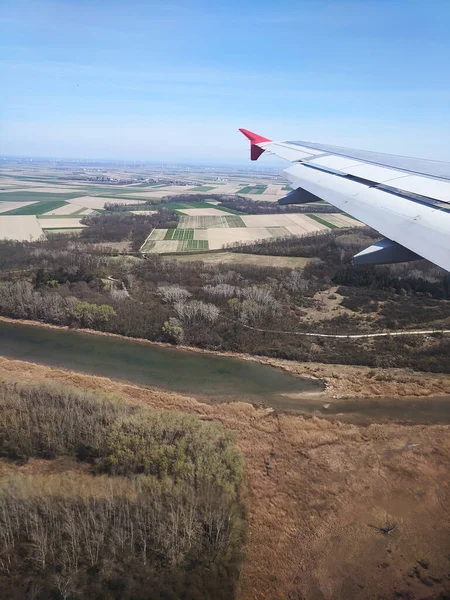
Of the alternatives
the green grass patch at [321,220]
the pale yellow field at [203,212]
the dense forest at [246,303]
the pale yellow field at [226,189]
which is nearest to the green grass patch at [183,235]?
the dense forest at [246,303]

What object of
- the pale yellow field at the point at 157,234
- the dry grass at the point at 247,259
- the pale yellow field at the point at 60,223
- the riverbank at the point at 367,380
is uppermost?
the pale yellow field at the point at 60,223

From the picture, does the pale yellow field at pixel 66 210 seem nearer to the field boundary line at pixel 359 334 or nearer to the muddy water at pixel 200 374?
the muddy water at pixel 200 374

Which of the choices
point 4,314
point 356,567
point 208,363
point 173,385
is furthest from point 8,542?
point 4,314

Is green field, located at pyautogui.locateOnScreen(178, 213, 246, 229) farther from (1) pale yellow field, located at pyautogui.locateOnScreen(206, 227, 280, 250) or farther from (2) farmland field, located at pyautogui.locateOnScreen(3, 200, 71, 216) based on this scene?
(2) farmland field, located at pyautogui.locateOnScreen(3, 200, 71, 216)

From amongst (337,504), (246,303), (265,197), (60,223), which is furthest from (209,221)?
(337,504)

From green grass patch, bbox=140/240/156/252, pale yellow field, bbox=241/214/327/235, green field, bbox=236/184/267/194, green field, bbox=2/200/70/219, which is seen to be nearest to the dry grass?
green grass patch, bbox=140/240/156/252

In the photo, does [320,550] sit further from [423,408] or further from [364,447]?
[423,408]
